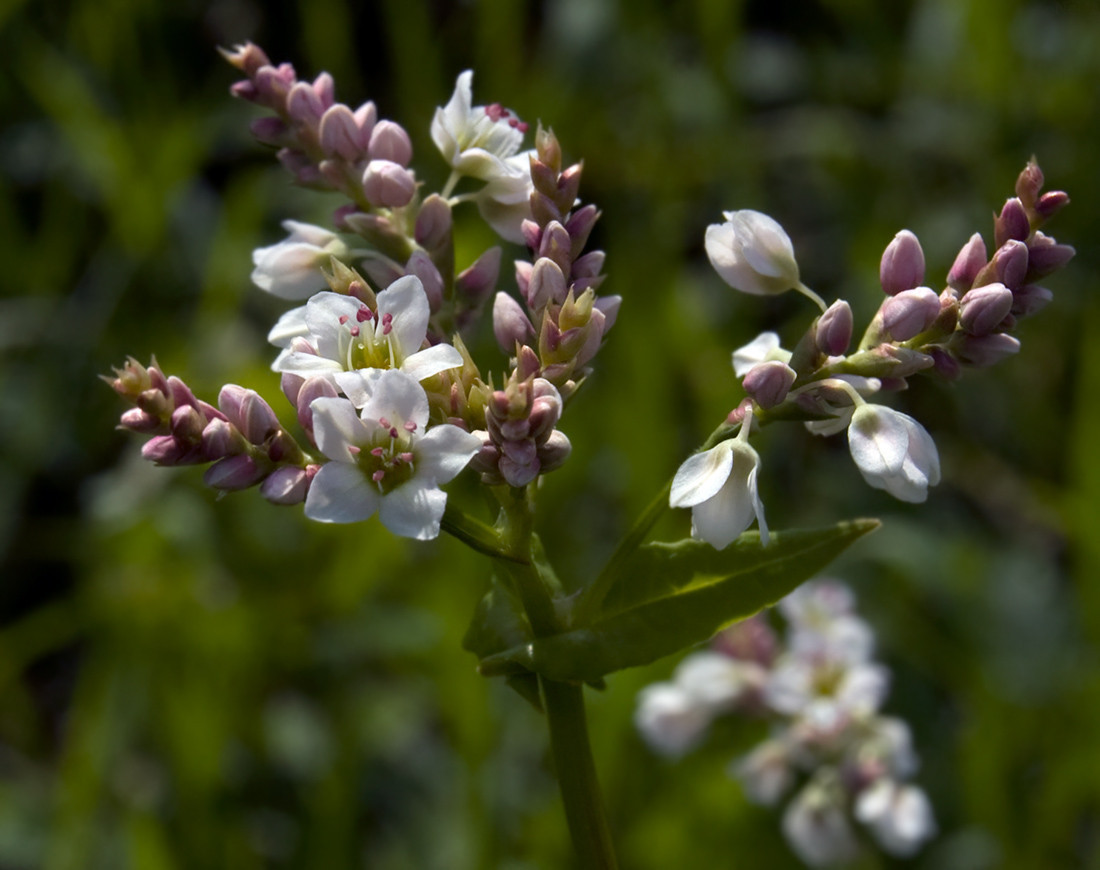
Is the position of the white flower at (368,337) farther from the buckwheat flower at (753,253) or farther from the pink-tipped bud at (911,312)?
the pink-tipped bud at (911,312)

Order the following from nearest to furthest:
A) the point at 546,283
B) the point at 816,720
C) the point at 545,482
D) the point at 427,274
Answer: the point at 546,283
the point at 427,274
the point at 816,720
the point at 545,482

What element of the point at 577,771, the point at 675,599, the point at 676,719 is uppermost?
the point at 675,599

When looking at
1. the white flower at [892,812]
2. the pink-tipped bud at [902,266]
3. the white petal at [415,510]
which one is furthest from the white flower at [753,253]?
the white flower at [892,812]

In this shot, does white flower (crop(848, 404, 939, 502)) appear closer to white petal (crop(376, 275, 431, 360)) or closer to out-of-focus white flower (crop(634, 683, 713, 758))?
white petal (crop(376, 275, 431, 360))

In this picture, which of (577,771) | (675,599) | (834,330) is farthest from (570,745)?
(834,330)

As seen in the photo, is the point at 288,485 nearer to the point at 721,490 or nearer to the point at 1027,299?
the point at 721,490

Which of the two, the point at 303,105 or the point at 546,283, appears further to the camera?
the point at 303,105
